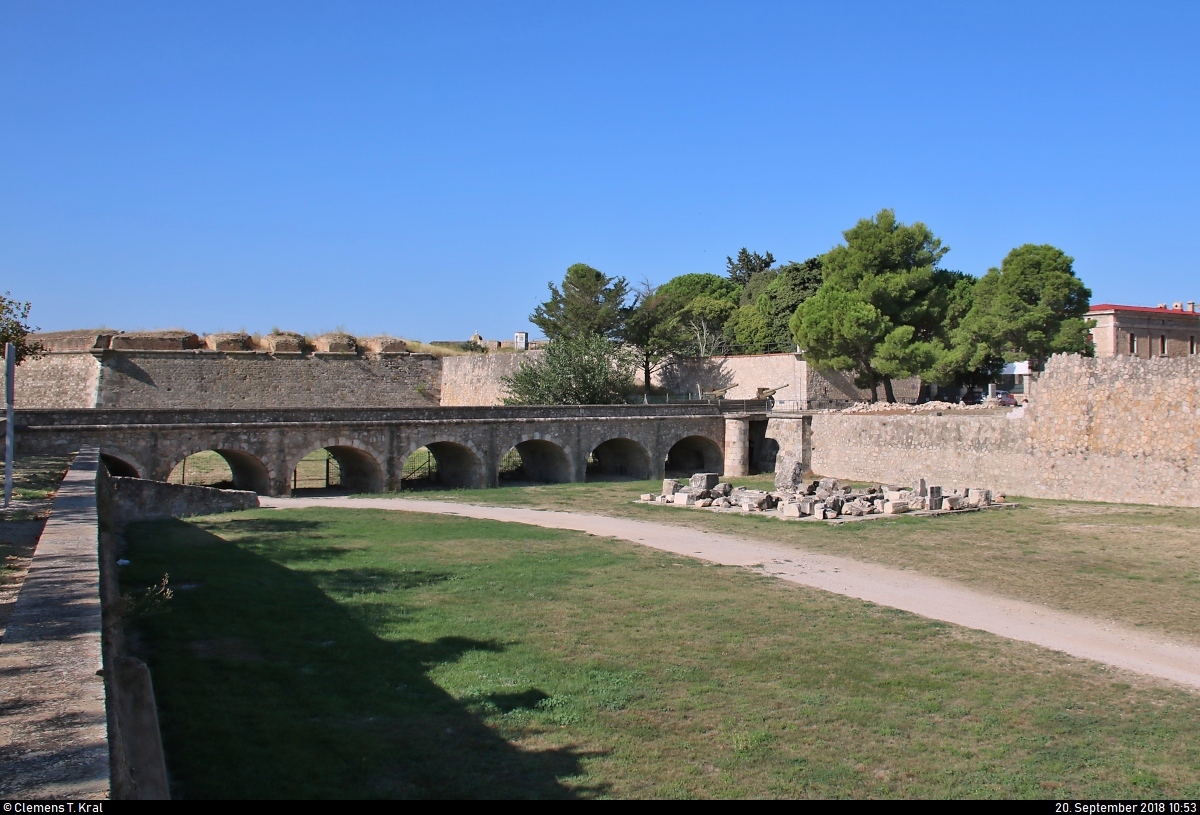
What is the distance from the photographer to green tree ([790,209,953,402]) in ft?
113

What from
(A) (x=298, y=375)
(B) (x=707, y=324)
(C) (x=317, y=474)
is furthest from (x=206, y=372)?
(B) (x=707, y=324)

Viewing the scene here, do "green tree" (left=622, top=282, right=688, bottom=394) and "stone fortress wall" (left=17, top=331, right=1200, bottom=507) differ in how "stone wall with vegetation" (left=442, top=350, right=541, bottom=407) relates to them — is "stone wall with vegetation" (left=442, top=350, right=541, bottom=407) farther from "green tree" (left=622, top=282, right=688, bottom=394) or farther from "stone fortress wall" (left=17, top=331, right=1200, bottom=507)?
"green tree" (left=622, top=282, right=688, bottom=394)

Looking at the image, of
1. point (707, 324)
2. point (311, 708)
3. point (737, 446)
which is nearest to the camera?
point (311, 708)

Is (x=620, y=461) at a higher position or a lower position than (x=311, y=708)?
higher

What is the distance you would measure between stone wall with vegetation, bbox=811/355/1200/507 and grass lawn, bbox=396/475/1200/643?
0.72 metres

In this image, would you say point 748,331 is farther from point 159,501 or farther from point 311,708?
point 311,708

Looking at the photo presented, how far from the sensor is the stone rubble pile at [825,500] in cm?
2053

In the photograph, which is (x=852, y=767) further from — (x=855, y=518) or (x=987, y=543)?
(x=855, y=518)

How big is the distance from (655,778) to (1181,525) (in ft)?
51.4

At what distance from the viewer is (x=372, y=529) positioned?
1766 cm

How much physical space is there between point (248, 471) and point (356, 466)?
304cm

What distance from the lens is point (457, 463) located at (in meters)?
29.2

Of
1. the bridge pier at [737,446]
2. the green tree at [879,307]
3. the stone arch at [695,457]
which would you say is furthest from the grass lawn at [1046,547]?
the green tree at [879,307]

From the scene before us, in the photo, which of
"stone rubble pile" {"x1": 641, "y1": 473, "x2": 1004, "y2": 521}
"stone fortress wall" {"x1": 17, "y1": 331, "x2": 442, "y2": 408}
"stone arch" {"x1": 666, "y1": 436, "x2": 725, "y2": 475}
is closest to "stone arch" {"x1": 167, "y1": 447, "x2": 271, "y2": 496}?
"stone fortress wall" {"x1": 17, "y1": 331, "x2": 442, "y2": 408}
